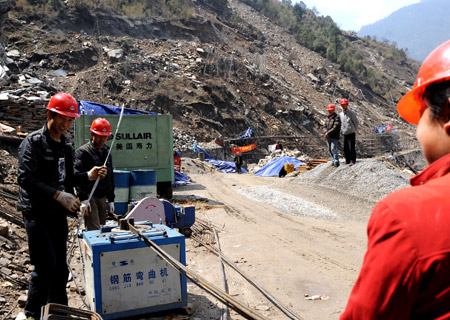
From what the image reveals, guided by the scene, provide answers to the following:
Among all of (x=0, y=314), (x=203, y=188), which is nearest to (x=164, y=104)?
(x=203, y=188)

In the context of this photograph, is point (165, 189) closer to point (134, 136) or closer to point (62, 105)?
point (134, 136)

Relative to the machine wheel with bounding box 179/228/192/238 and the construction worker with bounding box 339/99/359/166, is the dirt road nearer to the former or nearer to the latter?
the machine wheel with bounding box 179/228/192/238

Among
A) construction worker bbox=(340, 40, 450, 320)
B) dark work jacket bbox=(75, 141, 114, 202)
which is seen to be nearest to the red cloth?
construction worker bbox=(340, 40, 450, 320)

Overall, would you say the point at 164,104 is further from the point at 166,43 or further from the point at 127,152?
the point at 127,152

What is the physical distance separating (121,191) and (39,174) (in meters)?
5.47

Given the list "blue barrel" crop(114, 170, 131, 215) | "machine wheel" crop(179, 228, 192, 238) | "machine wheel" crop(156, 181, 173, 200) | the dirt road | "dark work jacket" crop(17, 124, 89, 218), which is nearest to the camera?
"dark work jacket" crop(17, 124, 89, 218)

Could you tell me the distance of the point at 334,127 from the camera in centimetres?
1252

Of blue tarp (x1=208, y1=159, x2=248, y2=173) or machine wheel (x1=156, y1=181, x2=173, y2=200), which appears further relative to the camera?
blue tarp (x1=208, y1=159, x2=248, y2=173)

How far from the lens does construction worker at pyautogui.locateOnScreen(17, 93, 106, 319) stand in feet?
12.0

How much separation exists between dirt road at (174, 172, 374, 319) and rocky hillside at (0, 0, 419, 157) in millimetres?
13425

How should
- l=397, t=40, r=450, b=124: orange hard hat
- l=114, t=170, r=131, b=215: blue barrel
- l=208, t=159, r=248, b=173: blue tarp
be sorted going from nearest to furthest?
l=397, t=40, r=450, b=124: orange hard hat → l=114, t=170, r=131, b=215: blue barrel → l=208, t=159, r=248, b=173: blue tarp

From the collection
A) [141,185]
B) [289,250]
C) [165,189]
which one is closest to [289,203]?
[165,189]

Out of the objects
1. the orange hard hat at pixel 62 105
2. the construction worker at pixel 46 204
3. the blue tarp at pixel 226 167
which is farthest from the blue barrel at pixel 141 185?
the blue tarp at pixel 226 167

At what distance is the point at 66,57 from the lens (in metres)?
34.9
